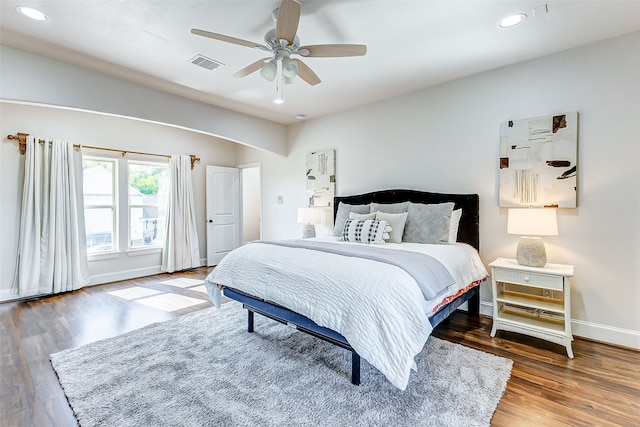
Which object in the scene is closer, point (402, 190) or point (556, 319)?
point (556, 319)

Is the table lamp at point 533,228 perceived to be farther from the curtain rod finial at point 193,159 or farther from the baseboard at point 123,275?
the baseboard at point 123,275

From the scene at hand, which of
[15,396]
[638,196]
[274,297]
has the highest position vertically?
[638,196]

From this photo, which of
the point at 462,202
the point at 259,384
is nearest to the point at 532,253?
the point at 462,202

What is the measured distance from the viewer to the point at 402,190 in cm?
383

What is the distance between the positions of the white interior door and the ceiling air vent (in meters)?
2.98

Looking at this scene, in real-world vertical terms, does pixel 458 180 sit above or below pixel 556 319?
above

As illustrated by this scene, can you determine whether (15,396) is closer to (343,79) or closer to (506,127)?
(343,79)

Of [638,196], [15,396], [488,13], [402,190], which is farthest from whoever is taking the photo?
[402,190]

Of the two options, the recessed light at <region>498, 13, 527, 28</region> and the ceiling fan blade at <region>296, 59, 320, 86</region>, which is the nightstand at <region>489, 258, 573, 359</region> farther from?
the ceiling fan blade at <region>296, 59, 320, 86</region>

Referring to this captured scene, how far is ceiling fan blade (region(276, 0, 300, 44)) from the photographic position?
1.78 metres

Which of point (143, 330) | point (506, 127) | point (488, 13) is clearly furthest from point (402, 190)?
point (143, 330)

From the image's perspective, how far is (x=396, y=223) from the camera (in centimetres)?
326

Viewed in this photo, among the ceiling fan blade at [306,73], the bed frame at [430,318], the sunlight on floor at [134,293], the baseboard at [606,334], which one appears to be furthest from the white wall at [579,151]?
the sunlight on floor at [134,293]

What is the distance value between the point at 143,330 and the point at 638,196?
4596 millimetres
